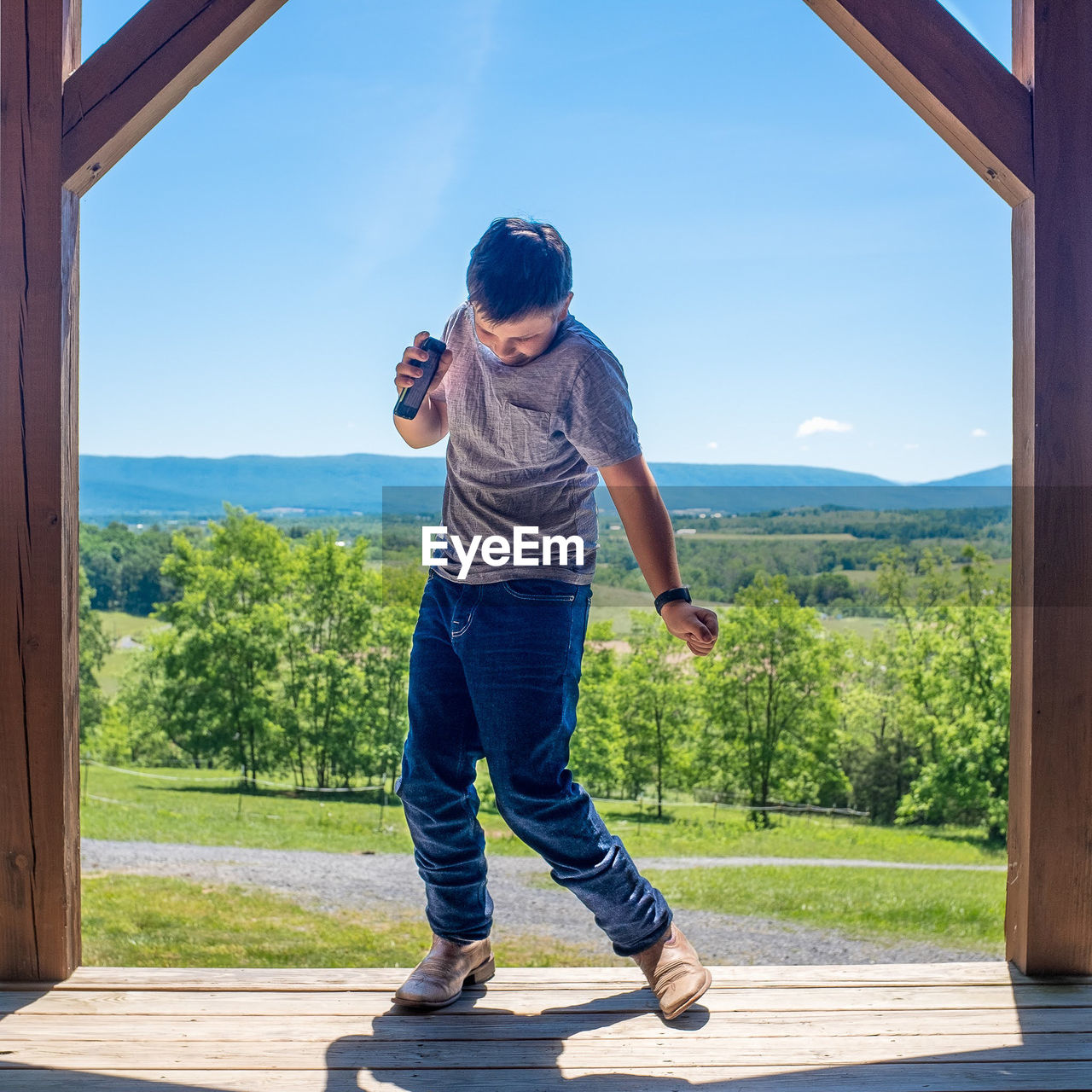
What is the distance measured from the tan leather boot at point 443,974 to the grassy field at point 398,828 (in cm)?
895

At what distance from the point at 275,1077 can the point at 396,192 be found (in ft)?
87.8

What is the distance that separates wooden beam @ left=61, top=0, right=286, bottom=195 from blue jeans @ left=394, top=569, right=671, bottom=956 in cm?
93

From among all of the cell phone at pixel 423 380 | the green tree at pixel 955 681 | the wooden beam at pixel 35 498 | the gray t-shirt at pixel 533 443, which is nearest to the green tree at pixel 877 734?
the green tree at pixel 955 681

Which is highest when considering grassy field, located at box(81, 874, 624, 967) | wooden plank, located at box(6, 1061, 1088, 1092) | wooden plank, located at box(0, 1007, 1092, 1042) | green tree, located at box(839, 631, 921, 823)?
wooden plank, located at box(6, 1061, 1088, 1092)

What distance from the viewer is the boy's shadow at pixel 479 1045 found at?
1194 millimetres

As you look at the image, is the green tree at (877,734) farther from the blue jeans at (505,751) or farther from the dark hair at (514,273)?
the dark hair at (514,273)

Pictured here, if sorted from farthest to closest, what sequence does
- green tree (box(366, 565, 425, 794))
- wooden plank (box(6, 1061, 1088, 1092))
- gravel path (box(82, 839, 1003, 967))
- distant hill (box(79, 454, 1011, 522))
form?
1. gravel path (box(82, 839, 1003, 967))
2. green tree (box(366, 565, 425, 794))
3. distant hill (box(79, 454, 1011, 522))
4. wooden plank (box(6, 1061, 1088, 1092))

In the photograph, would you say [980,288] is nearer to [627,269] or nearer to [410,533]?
[627,269]

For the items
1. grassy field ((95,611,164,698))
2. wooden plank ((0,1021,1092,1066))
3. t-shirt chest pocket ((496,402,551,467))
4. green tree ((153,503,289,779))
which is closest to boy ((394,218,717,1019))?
t-shirt chest pocket ((496,402,551,467))

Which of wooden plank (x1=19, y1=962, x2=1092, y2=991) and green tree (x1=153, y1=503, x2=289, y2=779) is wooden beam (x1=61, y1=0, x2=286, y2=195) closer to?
wooden plank (x1=19, y1=962, x2=1092, y2=991)

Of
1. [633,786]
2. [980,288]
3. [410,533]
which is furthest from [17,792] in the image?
[980,288]

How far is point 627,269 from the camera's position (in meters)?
24.6

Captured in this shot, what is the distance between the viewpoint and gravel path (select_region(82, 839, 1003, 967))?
10.6m

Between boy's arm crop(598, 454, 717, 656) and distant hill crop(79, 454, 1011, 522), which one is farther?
distant hill crop(79, 454, 1011, 522)
